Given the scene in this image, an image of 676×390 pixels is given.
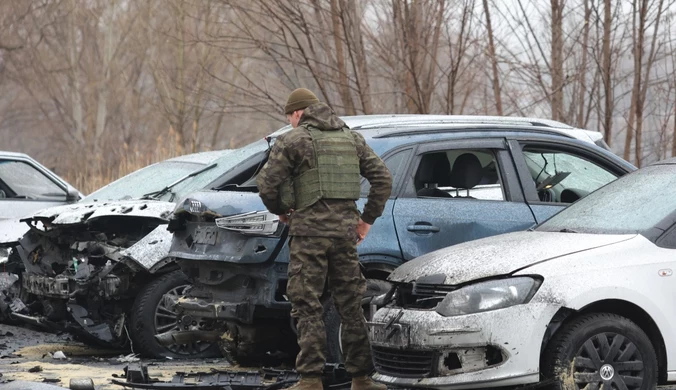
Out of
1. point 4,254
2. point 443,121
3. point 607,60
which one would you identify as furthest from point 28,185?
point 607,60

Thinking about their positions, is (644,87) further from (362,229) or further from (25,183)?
(362,229)

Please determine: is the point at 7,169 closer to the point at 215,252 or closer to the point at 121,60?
the point at 215,252

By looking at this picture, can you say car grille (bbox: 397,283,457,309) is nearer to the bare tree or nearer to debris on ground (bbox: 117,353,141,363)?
debris on ground (bbox: 117,353,141,363)

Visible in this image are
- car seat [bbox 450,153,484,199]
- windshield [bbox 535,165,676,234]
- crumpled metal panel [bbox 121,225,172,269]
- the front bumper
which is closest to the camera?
the front bumper

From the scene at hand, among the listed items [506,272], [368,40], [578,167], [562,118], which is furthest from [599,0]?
[506,272]

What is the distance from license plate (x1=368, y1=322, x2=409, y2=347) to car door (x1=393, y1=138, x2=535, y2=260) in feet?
3.35

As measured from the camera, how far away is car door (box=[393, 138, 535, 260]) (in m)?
7.12

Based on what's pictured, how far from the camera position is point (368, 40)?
13.8 m

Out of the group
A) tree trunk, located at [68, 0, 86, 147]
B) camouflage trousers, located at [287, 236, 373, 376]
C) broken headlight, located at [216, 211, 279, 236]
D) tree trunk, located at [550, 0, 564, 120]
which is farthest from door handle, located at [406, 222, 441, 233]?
tree trunk, located at [68, 0, 86, 147]

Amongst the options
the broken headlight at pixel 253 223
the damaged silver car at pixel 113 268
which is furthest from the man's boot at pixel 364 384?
the damaged silver car at pixel 113 268

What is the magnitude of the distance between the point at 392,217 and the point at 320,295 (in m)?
0.85

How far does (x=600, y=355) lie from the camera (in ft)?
18.5

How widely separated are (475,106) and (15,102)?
41.8 meters

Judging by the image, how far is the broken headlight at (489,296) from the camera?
557 cm
